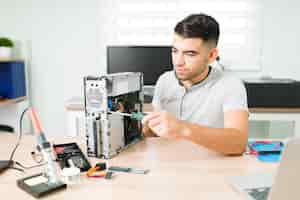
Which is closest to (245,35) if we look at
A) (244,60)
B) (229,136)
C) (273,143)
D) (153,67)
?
(244,60)

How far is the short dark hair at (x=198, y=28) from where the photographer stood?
4.02 feet

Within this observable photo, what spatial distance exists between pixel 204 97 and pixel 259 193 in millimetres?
674

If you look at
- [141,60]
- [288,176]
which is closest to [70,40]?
[141,60]

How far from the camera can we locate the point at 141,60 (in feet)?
8.25


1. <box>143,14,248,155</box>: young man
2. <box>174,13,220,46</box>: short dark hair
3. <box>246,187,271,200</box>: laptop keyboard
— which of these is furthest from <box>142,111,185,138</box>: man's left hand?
<box>174,13,220,46</box>: short dark hair

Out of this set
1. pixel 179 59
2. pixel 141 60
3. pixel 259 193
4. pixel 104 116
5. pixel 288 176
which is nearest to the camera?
pixel 288 176

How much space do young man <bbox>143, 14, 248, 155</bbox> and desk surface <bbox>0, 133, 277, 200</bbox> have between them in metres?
0.08

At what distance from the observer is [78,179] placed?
88cm

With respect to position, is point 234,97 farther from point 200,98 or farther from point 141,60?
→ point 141,60

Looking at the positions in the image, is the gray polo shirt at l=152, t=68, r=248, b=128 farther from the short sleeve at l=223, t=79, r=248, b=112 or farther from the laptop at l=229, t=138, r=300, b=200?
the laptop at l=229, t=138, r=300, b=200

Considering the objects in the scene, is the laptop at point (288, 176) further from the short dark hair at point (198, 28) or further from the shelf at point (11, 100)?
→ the shelf at point (11, 100)

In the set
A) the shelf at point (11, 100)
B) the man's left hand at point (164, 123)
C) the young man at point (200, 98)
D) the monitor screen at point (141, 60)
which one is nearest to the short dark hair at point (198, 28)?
the young man at point (200, 98)

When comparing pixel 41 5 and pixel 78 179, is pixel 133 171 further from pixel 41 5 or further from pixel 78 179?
pixel 41 5

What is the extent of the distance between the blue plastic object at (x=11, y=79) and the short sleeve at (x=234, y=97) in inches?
78.3
